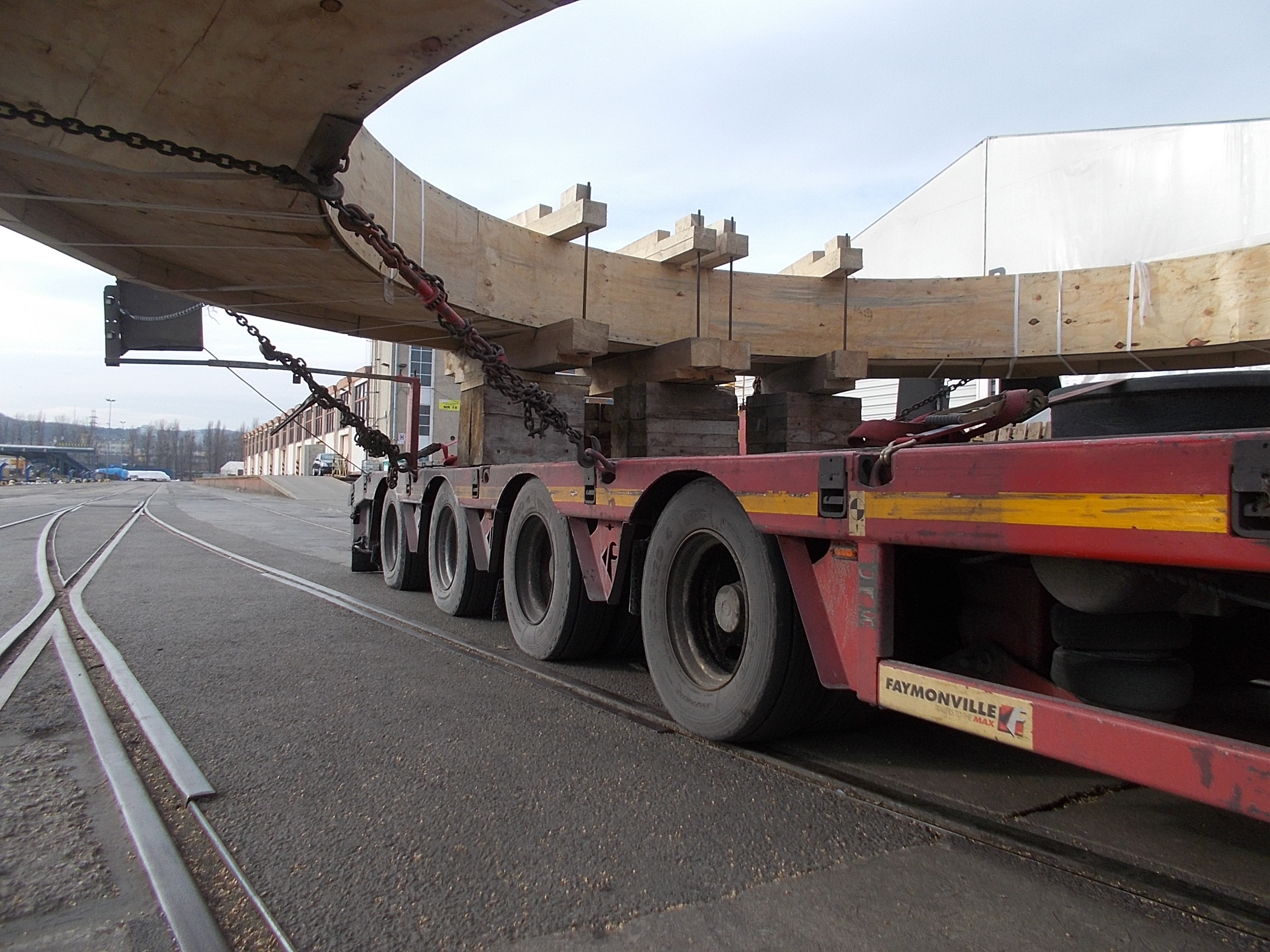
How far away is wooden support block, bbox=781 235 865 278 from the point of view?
807cm

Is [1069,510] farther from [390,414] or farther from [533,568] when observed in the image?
[390,414]

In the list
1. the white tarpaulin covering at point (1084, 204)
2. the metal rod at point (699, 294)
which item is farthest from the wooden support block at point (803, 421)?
the white tarpaulin covering at point (1084, 204)

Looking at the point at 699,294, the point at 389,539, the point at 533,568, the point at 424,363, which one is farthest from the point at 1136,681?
the point at 424,363

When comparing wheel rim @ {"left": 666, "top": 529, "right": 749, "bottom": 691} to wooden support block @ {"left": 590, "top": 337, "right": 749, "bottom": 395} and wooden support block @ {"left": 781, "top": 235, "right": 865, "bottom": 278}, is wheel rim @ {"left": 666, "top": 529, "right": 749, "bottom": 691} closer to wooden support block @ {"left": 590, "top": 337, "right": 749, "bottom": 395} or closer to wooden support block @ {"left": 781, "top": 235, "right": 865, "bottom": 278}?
wooden support block @ {"left": 590, "top": 337, "right": 749, "bottom": 395}

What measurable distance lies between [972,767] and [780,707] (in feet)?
2.66

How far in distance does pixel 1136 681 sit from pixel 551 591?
3.83m

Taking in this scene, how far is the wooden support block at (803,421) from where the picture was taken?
804 centimetres

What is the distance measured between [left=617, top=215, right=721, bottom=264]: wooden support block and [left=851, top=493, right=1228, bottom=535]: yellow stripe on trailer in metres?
5.06

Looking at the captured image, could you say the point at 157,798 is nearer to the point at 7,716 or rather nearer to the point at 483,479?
the point at 7,716

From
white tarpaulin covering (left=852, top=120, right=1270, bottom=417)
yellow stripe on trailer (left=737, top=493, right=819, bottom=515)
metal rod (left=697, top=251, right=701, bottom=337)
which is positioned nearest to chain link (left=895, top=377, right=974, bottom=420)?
yellow stripe on trailer (left=737, top=493, right=819, bottom=515)

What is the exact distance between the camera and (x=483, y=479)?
6.38 meters

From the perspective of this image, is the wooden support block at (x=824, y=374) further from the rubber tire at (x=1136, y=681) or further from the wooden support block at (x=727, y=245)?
the rubber tire at (x=1136, y=681)

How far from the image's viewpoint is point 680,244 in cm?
761

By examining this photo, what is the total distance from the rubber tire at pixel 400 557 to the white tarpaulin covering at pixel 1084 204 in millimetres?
10071
